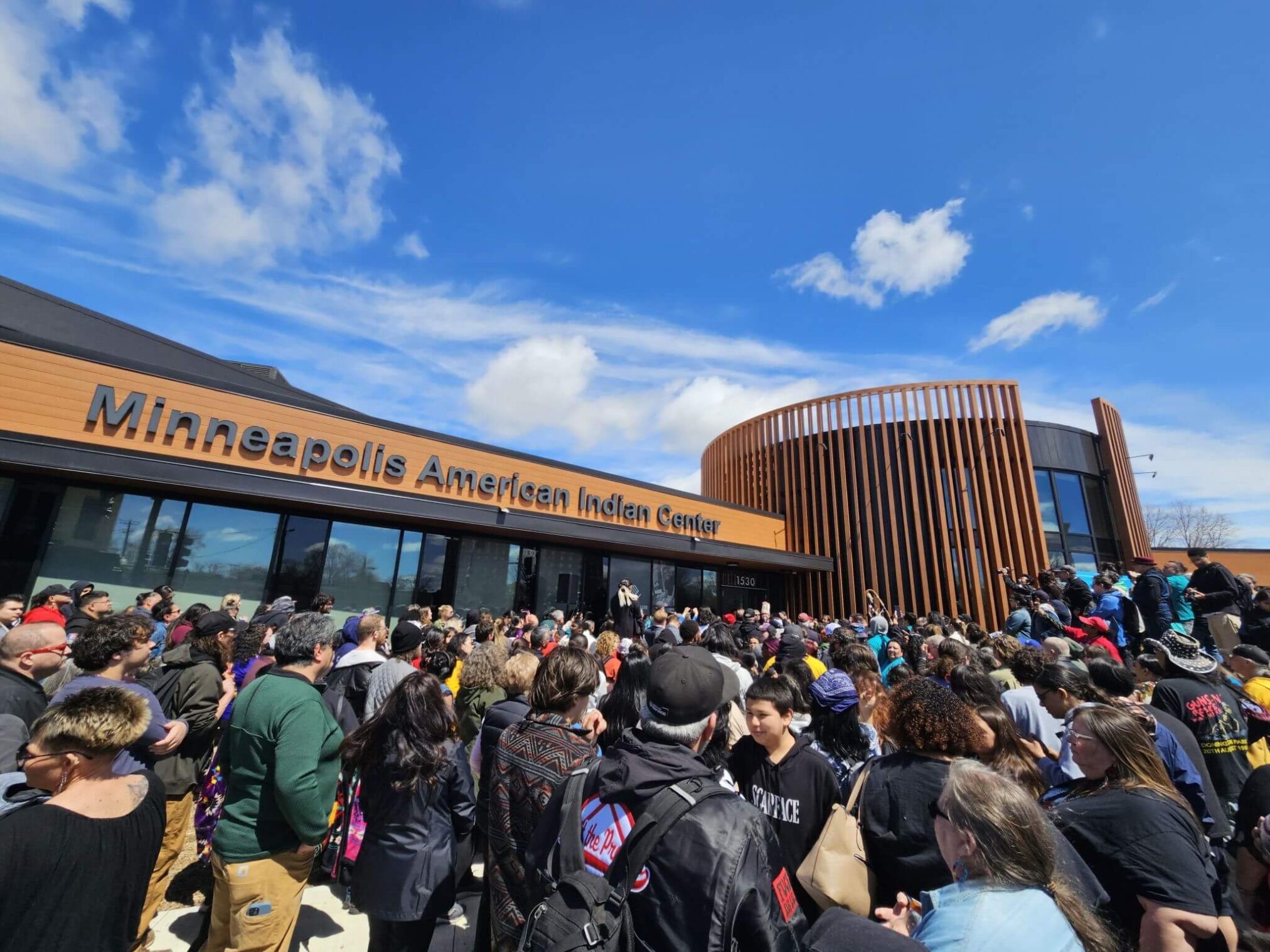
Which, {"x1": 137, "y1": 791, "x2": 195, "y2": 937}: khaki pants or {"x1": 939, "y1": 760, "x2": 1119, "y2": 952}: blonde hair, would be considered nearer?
{"x1": 939, "y1": 760, "x2": 1119, "y2": 952}: blonde hair

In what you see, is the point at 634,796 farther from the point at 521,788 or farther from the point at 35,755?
the point at 35,755

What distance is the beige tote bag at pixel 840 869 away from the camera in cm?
222

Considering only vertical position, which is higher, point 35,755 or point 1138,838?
point 35,755

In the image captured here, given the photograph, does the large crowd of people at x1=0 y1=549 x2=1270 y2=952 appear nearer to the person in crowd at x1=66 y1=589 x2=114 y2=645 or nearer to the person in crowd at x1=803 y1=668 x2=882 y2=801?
the person in crowd at x1=803 y1=668 x2=882 y2=801

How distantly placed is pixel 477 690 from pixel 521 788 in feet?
7.02

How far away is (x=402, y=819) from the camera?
9.23 feet

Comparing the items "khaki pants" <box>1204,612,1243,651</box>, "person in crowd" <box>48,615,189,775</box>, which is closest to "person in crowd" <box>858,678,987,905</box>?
"person in crowd" <box>48,615,189,775</box>

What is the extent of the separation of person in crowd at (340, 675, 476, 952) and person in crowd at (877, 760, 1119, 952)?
2.28 metres

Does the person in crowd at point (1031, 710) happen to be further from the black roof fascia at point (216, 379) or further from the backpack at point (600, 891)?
the black roof fascia at point (216, 379)

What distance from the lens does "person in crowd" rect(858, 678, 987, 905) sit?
7.29 feet

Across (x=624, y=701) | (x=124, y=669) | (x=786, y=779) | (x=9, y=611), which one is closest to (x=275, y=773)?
(x=124, y=669)

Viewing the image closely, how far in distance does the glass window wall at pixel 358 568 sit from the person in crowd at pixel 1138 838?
1185 cm

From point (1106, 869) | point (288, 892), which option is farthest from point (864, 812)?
point (288, 892)

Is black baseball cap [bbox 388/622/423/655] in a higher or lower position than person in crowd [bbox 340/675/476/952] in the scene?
higher
